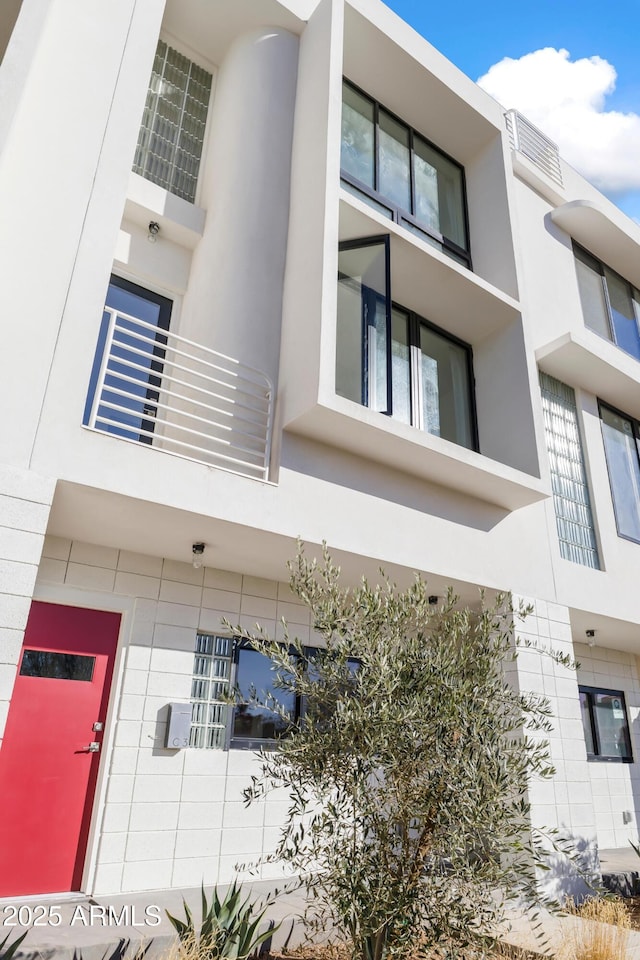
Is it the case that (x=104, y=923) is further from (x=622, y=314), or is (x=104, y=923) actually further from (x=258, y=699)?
(x=622, y=314)

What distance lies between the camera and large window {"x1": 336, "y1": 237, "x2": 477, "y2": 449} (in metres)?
7.52

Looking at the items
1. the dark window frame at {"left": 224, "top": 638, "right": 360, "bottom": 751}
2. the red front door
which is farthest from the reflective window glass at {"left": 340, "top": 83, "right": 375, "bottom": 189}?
the red front door

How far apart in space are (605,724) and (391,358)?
7624mm

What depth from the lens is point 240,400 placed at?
6.89 meters

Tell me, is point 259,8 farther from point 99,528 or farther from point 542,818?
point 542,818

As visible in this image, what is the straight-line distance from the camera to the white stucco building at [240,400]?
214 inches

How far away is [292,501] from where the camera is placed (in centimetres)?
616

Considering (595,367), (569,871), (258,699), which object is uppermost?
(595,367)

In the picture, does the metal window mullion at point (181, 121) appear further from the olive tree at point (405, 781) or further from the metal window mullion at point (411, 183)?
the olive tree at point (405, 781)

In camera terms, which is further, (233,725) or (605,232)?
(605,232)

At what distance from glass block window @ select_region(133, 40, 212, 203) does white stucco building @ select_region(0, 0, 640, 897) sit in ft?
0.13

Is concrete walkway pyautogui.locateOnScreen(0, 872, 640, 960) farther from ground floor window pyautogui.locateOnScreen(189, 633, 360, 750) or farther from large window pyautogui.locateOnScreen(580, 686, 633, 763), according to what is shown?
large window pyautogui.locateOnScreen(580, 686, 633, 763)

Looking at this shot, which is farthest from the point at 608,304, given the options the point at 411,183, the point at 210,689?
the point at 210,689

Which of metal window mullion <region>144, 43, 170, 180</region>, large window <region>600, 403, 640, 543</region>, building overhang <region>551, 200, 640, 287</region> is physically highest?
building overhang <region>551, 200, 640, 287</region>
